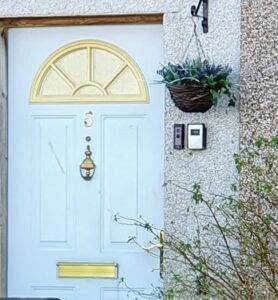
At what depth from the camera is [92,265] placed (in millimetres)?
5082

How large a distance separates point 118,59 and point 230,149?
1.06m

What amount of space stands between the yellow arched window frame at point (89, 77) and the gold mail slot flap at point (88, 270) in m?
1.18

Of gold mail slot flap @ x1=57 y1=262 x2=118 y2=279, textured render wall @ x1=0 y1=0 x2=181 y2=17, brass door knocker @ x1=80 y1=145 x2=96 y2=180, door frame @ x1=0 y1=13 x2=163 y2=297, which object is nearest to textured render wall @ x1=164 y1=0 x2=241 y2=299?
textured render wall @ x1=0 y1=0 x2=181 y2=17

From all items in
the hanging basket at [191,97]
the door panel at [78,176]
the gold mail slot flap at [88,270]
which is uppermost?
the hanging basket at [191,97]

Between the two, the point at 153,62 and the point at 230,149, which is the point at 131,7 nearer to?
the point at 153,62

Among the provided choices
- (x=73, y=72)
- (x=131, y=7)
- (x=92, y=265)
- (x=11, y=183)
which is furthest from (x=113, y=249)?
(x=131, y=7)

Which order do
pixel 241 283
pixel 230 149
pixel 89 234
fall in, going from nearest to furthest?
pixel 241 283 < pixel 230 149 < pixel 89 234

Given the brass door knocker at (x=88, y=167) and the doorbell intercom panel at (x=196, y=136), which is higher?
the doorbell intercom panel at (x=196, y=136)

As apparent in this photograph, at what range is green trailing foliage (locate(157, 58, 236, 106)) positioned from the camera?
4480 mm

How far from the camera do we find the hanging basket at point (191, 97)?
14.8 ft

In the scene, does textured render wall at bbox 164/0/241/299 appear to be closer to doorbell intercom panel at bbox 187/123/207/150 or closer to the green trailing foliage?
doorbell intercom panel at bbox 187/123/207/150

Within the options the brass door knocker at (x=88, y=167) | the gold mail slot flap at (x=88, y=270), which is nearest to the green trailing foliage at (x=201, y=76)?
the brass door knocker at (x=88, y=167)

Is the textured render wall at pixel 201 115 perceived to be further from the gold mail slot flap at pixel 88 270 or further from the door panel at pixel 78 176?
the gold mail slot flap at pixel 88 270

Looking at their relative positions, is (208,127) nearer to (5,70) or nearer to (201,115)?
(201,115)
